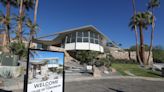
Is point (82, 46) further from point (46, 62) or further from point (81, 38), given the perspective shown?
point (46, 62)

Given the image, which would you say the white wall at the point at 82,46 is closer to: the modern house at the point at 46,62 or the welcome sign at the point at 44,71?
the welcome sign at the point at 44,71

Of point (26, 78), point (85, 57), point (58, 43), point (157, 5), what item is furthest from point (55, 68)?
point (157, 5)

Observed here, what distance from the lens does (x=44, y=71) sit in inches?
169

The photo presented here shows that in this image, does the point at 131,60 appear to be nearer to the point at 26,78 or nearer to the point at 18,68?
the point at 18,68

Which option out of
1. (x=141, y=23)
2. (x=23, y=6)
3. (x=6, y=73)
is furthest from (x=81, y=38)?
(x=6, y=73)

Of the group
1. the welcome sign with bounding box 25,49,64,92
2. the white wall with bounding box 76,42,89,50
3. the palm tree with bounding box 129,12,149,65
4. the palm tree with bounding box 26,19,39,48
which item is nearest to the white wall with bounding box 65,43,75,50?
the white wall with bounding box 76,42,89,50

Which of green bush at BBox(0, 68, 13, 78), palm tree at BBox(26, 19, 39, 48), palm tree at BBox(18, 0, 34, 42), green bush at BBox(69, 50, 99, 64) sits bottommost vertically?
green bush at BBox(0, 68, 13, 78)

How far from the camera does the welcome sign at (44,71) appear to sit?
3.90 metres

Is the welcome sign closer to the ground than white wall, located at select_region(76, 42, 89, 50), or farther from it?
closer to the ground

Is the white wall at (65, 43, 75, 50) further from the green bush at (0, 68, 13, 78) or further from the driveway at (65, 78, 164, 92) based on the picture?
the green bush at (0, 68, 13, 78)

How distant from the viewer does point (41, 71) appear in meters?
4.22

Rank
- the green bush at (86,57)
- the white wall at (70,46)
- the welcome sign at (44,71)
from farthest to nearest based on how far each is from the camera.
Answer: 1. the white wall at (70,46)
2. the green bush at (86,57)
3. the welcome sign at (44,71)

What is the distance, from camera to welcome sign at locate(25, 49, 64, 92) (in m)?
3.90

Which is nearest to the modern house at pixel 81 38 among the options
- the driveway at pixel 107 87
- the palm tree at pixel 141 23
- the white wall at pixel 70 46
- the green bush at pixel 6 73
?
the white wall at pixel 70 46
